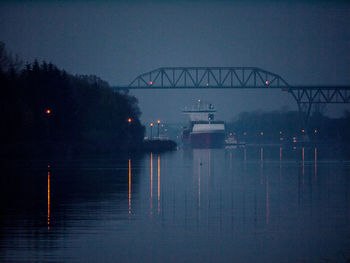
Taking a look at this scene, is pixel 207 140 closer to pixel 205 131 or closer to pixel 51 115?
pixel 205 131

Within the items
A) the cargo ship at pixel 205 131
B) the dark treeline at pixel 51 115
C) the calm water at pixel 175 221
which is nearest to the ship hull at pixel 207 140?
the cargo ship at pixel 205 131

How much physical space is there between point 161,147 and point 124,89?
2221 inches

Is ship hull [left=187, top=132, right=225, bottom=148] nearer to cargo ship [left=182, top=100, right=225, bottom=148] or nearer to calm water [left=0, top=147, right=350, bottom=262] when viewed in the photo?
cargo ship [left=182, top=100, right=225, bottom=148]

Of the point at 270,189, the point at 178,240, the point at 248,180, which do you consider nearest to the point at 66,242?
the point at 178,240

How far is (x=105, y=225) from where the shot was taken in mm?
14875

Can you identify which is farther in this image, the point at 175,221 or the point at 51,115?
the point at 51,115

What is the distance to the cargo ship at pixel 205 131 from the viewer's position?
421ft

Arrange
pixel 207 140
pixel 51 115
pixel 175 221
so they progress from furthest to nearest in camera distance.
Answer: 1. pixel 207 140
2. pixel 51 115
3. pixel 175 221

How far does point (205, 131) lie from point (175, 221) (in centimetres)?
11503

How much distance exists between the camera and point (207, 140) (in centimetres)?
12838

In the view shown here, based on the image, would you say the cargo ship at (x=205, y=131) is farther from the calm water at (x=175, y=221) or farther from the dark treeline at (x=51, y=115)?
the calm water at (x=175, y=221)

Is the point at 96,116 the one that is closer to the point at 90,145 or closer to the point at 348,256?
the point at 90,145

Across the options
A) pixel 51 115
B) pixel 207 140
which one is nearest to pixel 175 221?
pixel 51 115

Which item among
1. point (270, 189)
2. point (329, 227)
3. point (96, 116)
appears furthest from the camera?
point (96, 116)
